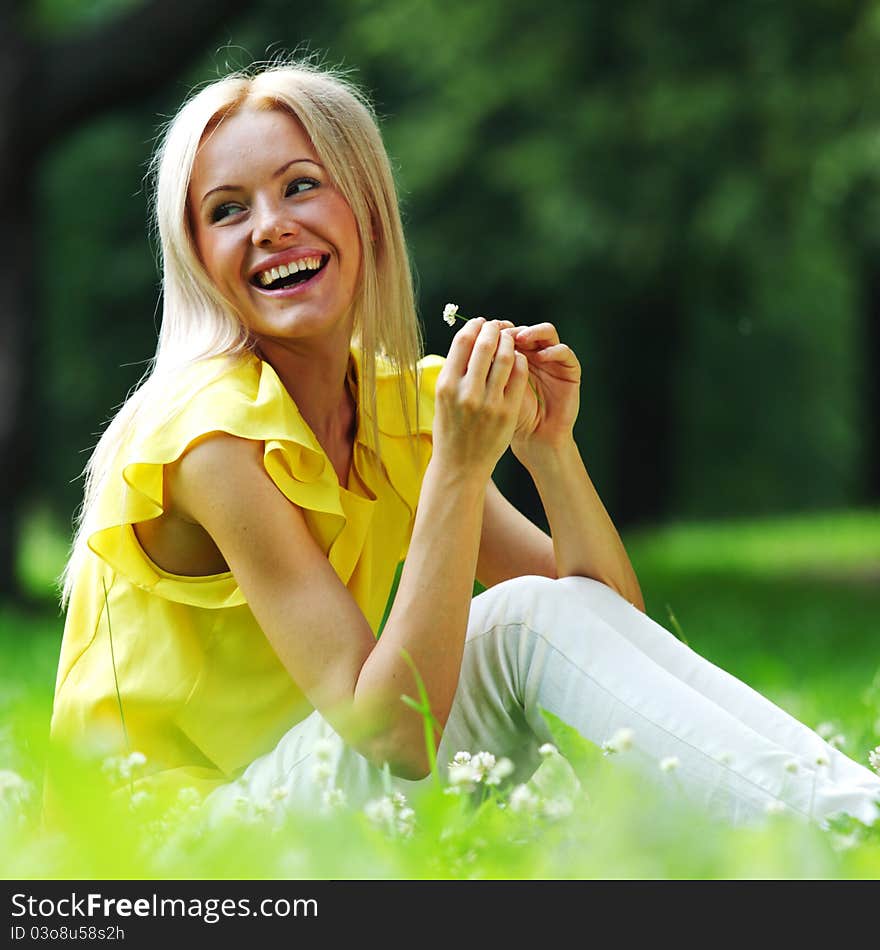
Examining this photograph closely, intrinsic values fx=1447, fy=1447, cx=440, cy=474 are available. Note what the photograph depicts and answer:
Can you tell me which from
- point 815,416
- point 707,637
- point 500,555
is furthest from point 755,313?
point 500,555

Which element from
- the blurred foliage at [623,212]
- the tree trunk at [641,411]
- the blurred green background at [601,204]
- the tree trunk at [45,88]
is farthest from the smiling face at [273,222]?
the tree trunk at [641,411]

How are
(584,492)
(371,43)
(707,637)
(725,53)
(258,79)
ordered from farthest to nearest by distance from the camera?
(371,43) < (725,53) < (707,637) < (584,492) < (258,79)

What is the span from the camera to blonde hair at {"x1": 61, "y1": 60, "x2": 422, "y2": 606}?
2537 millimetres

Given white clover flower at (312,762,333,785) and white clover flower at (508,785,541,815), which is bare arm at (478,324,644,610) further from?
white clover flower at (508,785,541,815)

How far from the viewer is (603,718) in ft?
→ 7.45

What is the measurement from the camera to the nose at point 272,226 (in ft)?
8.16

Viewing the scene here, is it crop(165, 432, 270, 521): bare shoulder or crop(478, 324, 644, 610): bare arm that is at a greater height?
crop(165, 432, 270, 521): bare shoulder

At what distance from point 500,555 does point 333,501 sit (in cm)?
67

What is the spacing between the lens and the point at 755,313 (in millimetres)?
14875

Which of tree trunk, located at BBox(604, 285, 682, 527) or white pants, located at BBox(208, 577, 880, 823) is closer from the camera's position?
white pants, located at BBox(208, 577, 880, 823)

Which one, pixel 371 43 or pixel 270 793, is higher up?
pixel 371 43

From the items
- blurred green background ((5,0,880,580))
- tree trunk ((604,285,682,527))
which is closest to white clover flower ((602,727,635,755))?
blurred green background ((5,0,880,580))
